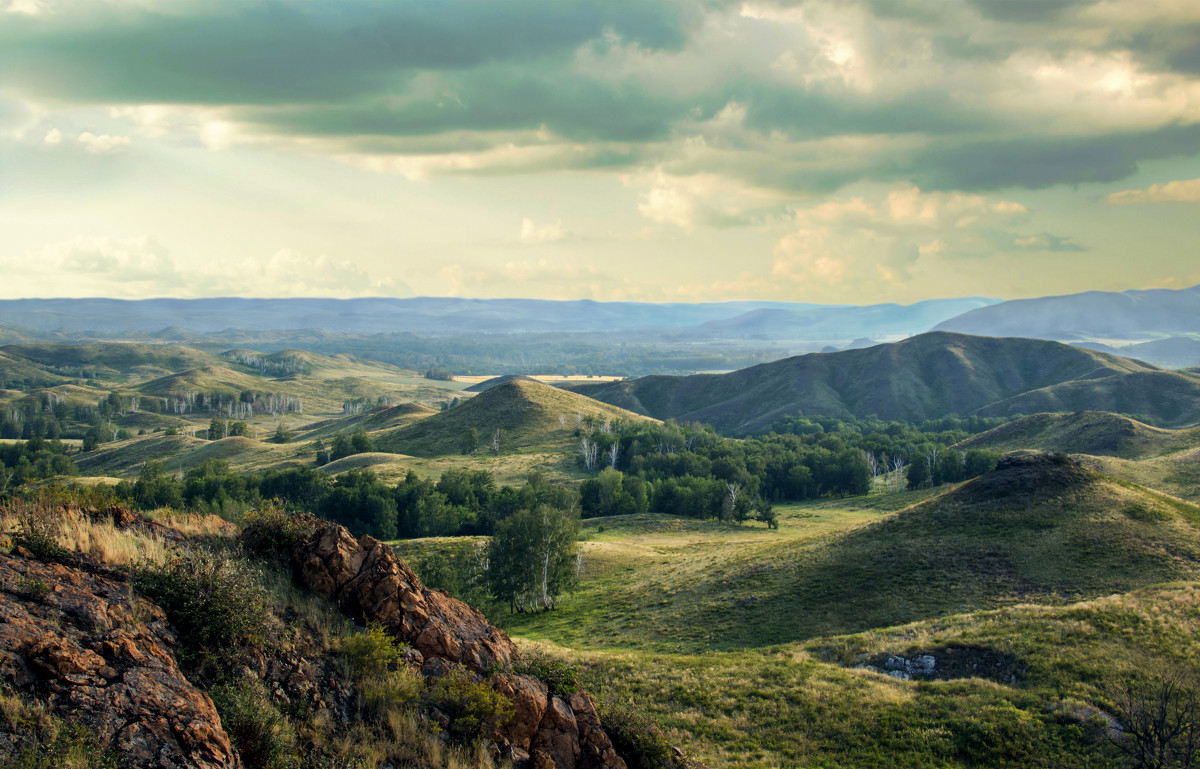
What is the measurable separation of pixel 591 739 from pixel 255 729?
21.1 ft

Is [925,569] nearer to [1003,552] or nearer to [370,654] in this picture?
[1003,552]

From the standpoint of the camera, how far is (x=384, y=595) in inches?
507

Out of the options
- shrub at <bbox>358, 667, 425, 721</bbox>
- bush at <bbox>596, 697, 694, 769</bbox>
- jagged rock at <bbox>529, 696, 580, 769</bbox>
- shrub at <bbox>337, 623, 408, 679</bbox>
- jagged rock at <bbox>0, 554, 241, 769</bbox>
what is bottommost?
bush at <bbox>596, 697, 694, 769</bbox>

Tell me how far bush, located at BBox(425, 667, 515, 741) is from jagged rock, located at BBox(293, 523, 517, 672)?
116 centimetres

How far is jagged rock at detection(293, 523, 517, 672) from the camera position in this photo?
12.7 m

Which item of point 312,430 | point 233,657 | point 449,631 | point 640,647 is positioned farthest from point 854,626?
point 312,430

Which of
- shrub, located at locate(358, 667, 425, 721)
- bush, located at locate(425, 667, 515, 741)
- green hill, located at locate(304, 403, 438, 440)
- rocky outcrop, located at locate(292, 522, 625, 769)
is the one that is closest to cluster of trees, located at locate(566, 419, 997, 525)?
green hill, located at locate(304, 403, 438, 440)

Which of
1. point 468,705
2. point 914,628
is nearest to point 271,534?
point 468,705

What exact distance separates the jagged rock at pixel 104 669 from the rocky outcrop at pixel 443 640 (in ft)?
12.0

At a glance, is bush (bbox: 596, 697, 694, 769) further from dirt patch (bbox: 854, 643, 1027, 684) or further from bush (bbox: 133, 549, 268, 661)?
dirt patch (bbox: 854, 643, 1027, 684)

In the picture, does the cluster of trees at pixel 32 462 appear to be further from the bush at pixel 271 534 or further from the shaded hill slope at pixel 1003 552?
the shaded hill slope at pixel 1003 552

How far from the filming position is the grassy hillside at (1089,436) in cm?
10556

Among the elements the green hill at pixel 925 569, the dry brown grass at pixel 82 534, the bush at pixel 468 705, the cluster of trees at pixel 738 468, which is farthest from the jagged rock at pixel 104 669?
the cluster of trees at pixel 738 468

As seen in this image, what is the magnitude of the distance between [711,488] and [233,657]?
96.1m
